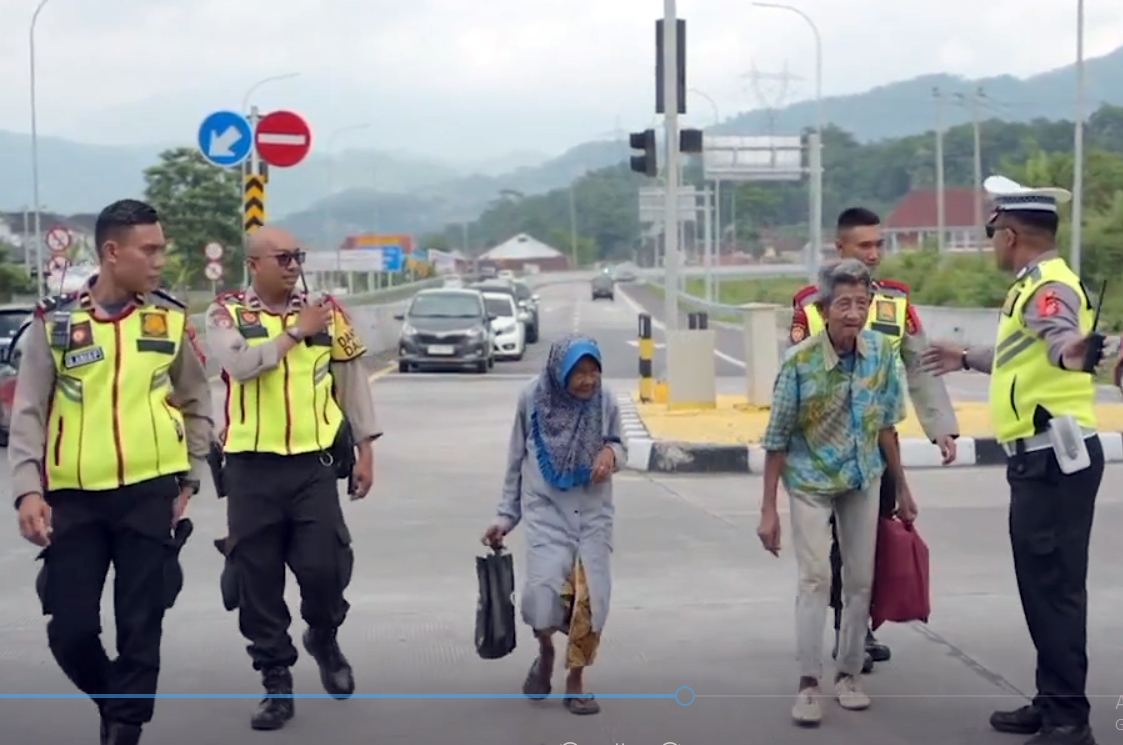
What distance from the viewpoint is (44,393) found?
514 cm

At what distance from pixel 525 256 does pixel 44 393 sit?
17010 cm

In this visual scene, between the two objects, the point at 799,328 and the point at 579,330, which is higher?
the point at 799,328

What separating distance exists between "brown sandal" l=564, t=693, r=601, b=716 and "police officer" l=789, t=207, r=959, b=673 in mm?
1072

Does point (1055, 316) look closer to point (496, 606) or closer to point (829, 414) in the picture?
point (829, 414)

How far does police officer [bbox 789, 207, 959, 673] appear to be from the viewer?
6559 millimetres

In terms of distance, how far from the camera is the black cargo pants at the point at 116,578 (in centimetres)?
514

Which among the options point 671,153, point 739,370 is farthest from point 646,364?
point 739,370

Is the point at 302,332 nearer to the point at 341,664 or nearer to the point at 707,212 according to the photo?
the point at 341,664

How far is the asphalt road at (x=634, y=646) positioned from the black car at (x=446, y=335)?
16.8 meters

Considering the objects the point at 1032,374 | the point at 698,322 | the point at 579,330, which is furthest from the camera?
the point at 579,330

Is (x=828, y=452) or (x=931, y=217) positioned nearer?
(x=828, y=452)

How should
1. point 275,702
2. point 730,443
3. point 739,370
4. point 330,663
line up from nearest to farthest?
point 275,702
point 330,663
point 730,443
point 739,370

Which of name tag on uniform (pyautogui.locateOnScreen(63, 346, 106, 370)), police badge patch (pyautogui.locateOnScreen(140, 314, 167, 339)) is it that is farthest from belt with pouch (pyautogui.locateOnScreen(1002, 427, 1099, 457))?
name tag on uniform (pyautogui.locateOnScreen(63, 346, 106, 370))

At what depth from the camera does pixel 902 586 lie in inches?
242
